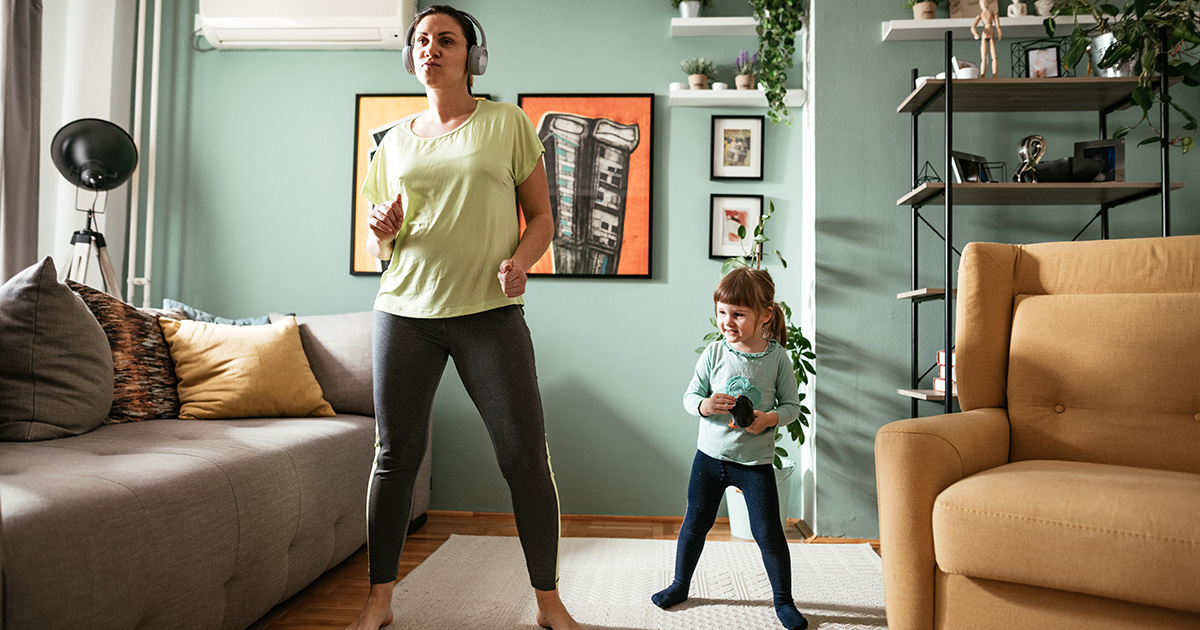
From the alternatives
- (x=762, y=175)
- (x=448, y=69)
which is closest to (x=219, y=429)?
(x=448, y=69)

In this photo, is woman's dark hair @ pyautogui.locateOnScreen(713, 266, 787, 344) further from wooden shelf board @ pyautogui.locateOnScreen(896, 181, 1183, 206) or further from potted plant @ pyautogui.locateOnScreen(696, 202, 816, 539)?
wooden shelf board @ pyautogui.locateOnScreen(896, 181, 1183, 206)

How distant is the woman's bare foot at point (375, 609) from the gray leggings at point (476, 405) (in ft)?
0.11

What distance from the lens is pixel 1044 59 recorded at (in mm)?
2363

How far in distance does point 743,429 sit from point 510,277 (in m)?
0.67

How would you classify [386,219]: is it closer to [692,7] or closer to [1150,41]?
[692,7]

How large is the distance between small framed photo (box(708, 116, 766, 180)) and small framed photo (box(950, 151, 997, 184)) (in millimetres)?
693

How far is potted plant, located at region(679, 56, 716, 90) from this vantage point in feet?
8.64

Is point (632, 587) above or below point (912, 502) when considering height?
below

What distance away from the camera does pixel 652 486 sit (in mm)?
2701

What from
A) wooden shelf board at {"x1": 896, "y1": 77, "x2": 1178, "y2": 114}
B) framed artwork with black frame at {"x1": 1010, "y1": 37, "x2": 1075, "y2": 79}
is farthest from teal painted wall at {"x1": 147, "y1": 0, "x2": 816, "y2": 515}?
framed artwork with black frame at {"x1": 1010, "y1": 37, "x2": 1075, "y2": 79}

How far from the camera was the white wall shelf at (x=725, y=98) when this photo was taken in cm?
262

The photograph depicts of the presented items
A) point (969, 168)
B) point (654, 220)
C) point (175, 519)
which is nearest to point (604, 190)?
point (654, 220)

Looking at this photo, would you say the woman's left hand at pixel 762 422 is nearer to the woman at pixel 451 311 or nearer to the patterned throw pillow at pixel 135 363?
the woman at pixel 451 311

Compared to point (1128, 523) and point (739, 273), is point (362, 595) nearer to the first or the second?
point (739, 273)
